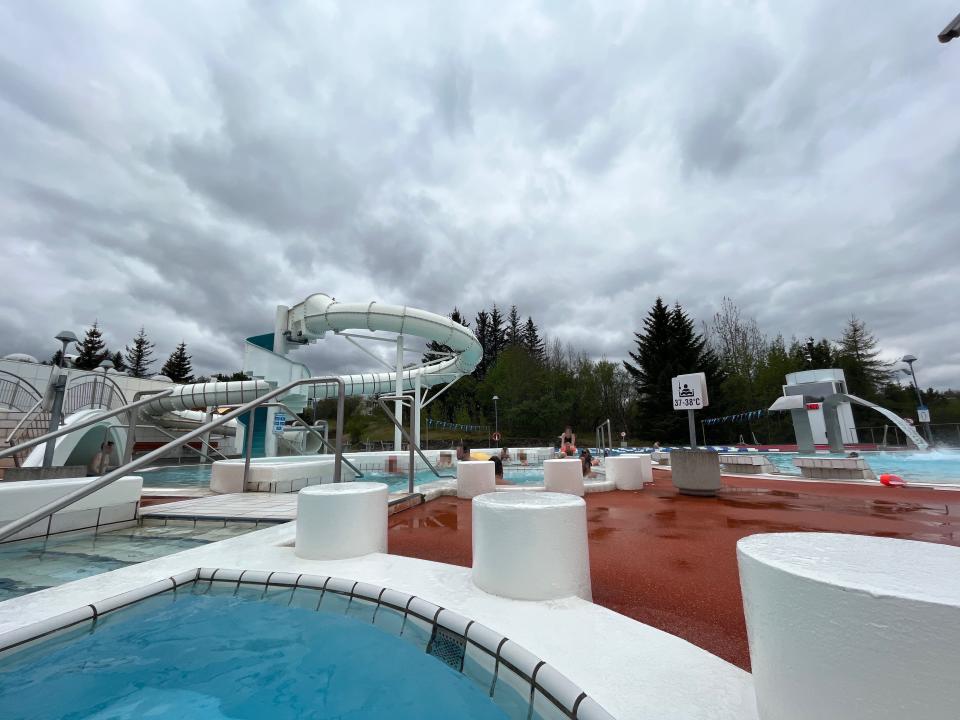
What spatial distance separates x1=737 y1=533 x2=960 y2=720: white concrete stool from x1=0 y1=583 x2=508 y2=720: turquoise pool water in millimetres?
1024

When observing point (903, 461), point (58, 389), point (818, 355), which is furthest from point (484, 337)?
point (58, 389)

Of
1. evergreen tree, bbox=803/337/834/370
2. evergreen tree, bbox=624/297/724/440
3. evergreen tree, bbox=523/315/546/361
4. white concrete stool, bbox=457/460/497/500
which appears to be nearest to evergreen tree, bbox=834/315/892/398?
evergreen tree, bbox=803/337/834/370

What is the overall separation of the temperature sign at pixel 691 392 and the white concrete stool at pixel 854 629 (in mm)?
5690

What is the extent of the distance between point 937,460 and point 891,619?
20.8 m

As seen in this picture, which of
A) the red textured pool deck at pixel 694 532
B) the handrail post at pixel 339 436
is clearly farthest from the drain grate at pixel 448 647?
the handrail post at pixel 339 436

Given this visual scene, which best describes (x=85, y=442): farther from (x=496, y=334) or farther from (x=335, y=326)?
(x=496, y=334)

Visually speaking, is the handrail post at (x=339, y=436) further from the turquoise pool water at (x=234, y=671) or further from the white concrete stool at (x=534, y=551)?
the white concrete stool at (x=534, y=551)

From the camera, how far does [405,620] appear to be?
7.19ft

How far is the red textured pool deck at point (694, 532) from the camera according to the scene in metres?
2.27

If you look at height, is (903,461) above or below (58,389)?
below

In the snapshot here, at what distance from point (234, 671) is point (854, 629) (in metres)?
2.44

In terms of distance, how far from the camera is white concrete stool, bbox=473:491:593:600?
2172 millimetres

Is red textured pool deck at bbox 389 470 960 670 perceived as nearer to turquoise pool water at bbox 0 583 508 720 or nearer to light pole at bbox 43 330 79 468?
turquoise pool water at bbox 0 583 508 720

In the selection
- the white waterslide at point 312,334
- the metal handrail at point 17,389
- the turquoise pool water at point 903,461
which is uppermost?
the white waterslide at point 312,334
